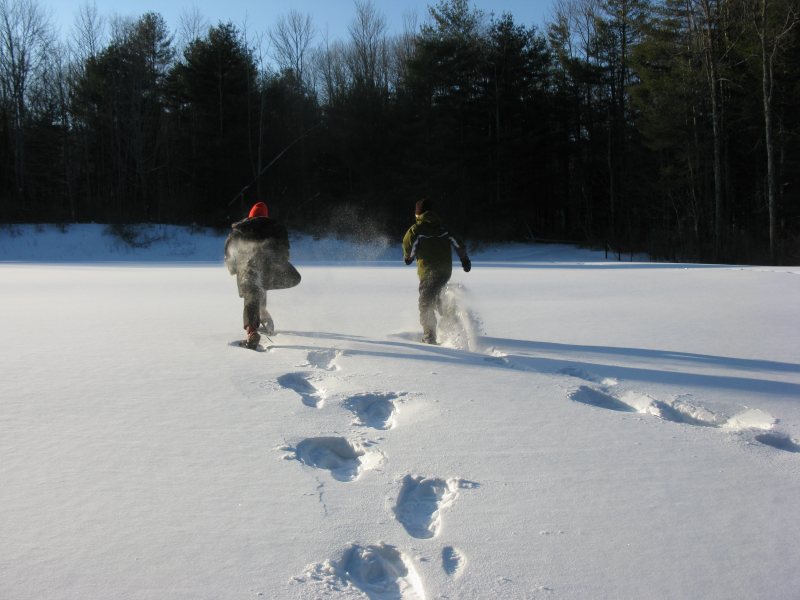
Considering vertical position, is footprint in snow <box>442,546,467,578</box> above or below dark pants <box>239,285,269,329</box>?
below

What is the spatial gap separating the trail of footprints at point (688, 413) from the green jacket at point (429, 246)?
2.76 metres

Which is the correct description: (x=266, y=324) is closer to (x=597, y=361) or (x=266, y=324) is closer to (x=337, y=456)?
(x=597, y=361)

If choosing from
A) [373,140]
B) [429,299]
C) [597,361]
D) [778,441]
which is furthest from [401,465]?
[373,140]

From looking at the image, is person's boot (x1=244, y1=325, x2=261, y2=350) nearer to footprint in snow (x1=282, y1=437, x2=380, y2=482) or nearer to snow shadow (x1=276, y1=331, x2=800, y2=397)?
snow shadow (x1=276, y1=331, x2=800, y2=397)

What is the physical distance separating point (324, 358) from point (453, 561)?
388cm

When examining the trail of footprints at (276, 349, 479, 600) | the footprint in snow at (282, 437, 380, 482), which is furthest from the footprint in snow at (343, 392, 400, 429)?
the footprint in snow at (282, 437, 380, 482)

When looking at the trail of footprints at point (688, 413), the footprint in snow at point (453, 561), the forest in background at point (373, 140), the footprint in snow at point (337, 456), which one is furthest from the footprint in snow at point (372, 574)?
the forest in background at point (373, 140)

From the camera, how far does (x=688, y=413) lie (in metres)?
4.34

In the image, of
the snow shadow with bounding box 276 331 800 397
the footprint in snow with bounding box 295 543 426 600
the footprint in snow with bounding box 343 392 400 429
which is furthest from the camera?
the snow shadow with bounding box 276 331 800 397

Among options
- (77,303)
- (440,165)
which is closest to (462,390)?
(77,303)

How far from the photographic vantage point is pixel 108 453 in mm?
3541

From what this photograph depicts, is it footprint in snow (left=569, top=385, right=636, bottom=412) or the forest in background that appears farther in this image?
the forest in background

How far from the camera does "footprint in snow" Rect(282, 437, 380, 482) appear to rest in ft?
11.2

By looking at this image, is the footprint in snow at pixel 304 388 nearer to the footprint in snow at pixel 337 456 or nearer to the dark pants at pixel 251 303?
the footprint in snow at pixel 337 456
